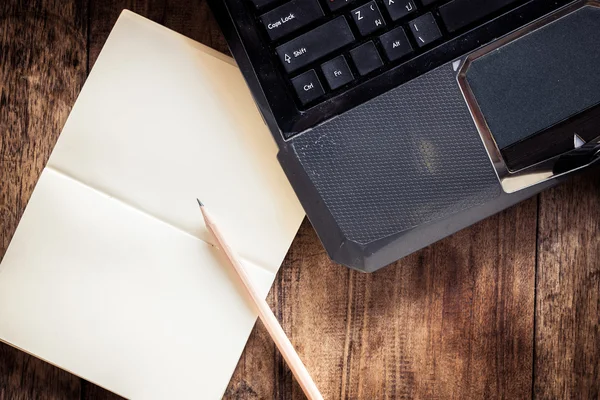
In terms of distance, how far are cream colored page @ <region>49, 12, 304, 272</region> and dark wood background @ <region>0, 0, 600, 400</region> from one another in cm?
2

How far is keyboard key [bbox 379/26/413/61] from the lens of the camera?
1.25 feet

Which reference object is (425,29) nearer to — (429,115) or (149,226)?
(429,115)

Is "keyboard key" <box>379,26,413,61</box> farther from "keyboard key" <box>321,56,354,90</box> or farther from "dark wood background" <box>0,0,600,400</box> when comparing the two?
"dark wood background" <box>0,0,600,400</box>

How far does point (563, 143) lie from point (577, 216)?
0.31ft

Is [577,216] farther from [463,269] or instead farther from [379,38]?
[379,38]

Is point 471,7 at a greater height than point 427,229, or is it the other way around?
point 471,7

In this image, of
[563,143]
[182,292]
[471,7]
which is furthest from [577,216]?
[182,292]

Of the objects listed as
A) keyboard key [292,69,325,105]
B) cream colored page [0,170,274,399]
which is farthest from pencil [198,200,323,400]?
keyboard key [292,69,325,105]

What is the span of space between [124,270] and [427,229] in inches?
8.9

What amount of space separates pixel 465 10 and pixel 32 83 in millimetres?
317

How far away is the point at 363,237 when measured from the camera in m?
0.41

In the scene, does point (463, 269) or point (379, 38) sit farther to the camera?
point (463, 269)

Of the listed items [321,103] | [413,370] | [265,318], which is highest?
[321,103]

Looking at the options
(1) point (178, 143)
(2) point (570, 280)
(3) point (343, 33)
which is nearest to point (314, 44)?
(3) point (343, 33)
